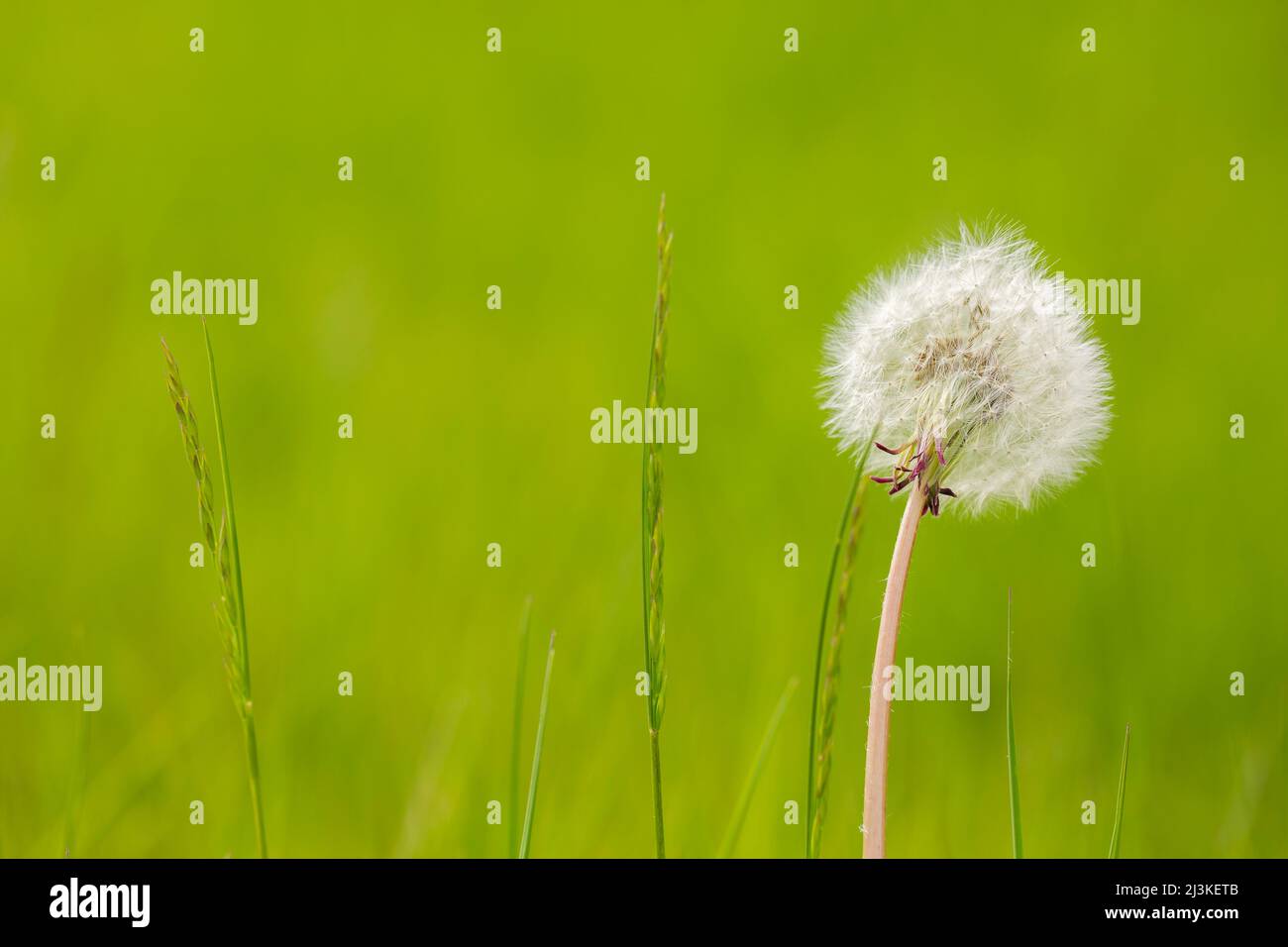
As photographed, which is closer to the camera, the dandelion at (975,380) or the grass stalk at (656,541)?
the grass stalk at (656,541)

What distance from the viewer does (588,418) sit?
23.3ft

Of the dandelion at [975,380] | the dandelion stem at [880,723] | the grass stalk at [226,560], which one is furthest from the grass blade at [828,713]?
the grass stalk at [226,560]

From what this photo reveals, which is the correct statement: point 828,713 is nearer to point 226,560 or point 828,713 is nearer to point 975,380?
point 975,380

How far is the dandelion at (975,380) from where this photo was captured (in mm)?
1871

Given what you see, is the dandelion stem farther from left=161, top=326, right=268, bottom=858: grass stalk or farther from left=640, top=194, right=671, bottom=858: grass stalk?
left=161, top=326, right=268, bottom=858: grass stalk

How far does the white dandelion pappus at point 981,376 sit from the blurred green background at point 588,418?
1.00m

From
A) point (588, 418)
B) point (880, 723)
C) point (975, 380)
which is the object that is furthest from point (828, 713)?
point (588, 418)

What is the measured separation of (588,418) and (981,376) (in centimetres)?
530

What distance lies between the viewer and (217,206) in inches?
358

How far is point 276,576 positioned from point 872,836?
453cm

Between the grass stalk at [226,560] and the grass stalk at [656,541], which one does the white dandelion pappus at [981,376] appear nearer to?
the grass stalk at [656,541]

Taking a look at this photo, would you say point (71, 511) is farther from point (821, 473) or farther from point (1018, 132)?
point (1018, 132)
